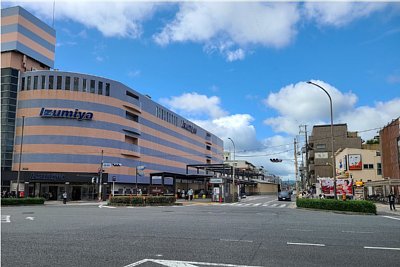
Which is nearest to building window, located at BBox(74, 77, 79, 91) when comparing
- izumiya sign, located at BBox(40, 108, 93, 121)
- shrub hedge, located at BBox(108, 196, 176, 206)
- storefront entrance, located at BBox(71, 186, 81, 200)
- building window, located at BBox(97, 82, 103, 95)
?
building window, located at BBox(97, 82, 103, 95)

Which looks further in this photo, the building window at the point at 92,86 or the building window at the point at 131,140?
the building window at the point at 131,140

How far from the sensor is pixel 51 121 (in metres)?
59.1

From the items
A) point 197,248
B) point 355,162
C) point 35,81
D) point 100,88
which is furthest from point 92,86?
point 197,248

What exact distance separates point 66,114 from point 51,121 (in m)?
2.57

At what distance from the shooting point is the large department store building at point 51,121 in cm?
5778

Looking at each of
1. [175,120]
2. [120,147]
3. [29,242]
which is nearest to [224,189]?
[120,147]

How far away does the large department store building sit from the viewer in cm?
5778

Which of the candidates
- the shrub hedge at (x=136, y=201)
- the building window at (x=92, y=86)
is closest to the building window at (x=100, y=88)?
the building window at (x=92, y=86)

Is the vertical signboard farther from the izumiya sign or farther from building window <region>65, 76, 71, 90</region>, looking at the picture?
building window <region>65, 76, 71, 90</region>

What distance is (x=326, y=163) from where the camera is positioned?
8256cm

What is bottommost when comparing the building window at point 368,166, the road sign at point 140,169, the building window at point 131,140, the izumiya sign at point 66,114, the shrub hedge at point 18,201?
the shrub hedge at point 18,201

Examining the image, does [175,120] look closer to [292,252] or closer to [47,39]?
[47,39]

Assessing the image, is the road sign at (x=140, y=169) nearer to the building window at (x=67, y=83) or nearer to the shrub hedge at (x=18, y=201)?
the building window at (x=67, y=83)

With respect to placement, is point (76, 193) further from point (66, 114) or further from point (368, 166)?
point (368, 166)
